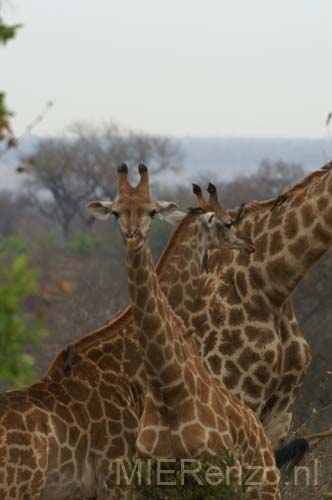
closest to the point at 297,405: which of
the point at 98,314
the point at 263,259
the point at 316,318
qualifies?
the point at 316,318

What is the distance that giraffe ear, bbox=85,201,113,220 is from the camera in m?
6.85

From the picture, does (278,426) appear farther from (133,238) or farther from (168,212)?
(133,238)

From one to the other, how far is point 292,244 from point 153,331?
221cm

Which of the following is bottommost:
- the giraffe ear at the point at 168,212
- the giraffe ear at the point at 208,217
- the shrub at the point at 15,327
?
the shrub at the point at 15,327

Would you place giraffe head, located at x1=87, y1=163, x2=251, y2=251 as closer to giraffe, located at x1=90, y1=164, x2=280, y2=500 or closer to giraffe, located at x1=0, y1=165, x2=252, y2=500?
giraffe, located at x1=90, y1=164, x2=280, y2=500

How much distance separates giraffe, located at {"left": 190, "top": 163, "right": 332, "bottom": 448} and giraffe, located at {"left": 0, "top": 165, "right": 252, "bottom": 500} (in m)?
0.48

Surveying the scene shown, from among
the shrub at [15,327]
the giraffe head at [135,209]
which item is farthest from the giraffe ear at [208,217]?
the shrub at [15,327]

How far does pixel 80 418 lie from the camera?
7648 mm

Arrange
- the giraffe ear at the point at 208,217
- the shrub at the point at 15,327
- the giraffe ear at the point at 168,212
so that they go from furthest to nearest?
the giraffe ear at the point at 208,217, the giraffe ear at the point at 168,212, the shrub at the point at 15,327

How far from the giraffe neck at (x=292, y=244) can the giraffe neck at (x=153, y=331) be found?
1933mm

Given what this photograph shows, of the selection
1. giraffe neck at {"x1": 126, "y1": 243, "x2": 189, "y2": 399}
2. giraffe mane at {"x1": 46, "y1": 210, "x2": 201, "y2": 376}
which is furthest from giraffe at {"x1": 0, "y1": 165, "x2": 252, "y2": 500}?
giraffe neck at {"x1": 126, "y1": 243, "x2": 189, "y2": 399}

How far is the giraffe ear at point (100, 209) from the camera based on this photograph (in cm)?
685

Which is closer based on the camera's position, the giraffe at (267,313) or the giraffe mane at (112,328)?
the giraffe mane at (112,328)

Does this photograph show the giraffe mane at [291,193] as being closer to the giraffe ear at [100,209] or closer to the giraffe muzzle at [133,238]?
the giraffe ear at [100,209]
